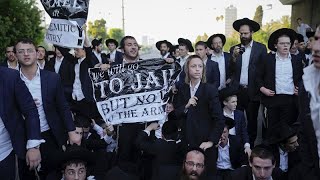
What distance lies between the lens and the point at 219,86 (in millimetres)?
7398

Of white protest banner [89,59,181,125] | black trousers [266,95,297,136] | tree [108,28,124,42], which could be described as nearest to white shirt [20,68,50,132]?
white protest banner [89,59,181,125]

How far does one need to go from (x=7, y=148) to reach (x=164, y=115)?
1.97m

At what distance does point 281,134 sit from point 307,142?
2433 mm

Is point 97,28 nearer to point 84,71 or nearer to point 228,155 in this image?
point 84,71

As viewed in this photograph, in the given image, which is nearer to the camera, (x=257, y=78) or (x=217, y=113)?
(x=217, y=113)

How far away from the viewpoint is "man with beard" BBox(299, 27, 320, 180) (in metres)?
2.40

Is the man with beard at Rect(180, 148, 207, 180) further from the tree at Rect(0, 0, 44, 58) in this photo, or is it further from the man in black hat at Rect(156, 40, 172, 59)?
the tree at Rect(0, 0, 44, 58)

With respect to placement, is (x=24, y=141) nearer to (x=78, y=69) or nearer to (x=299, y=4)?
(x=78, y=69)

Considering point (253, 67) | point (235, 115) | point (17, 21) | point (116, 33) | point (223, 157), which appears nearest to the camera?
point (223, 157)

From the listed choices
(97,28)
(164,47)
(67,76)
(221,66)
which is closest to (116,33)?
(97,28)

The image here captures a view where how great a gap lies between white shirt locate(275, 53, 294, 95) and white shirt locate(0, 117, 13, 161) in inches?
152

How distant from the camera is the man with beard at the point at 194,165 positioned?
436 centimetres

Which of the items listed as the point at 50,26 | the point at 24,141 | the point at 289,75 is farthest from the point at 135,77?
the point at 289,75

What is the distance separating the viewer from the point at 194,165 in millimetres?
4371
